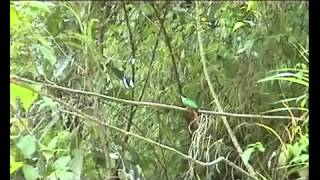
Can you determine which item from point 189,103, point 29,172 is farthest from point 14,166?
point 189,103

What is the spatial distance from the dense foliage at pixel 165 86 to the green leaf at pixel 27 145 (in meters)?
0.01

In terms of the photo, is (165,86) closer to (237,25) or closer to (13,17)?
(237,25)

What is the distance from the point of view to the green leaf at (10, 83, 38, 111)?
847mm

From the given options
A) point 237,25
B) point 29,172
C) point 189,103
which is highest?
point 237,25

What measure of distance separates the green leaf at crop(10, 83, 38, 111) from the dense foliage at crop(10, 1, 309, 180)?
0.03 ft

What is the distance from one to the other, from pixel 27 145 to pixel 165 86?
0.80 ft

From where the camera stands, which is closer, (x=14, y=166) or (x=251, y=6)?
(x=14, y=166)

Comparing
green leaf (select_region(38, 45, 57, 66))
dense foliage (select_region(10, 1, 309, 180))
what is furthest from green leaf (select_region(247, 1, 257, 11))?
green leaf (select_region(38, 45, 57, 66))

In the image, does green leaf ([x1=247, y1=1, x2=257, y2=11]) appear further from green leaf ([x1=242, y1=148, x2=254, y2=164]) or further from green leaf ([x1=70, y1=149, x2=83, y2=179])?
green leaf ([x1=70, y1=149, x2=83, y2=179])

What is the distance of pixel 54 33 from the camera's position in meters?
0.91

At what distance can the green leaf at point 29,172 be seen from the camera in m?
0.86

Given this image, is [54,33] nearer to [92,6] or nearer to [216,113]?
[92,6]

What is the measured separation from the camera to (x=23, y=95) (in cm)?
87

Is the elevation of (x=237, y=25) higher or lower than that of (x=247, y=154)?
higher
